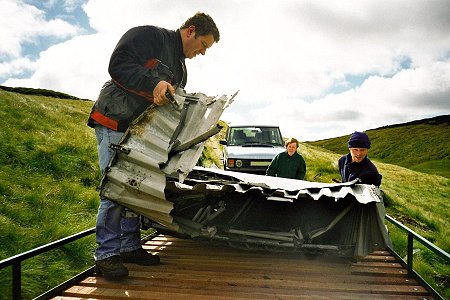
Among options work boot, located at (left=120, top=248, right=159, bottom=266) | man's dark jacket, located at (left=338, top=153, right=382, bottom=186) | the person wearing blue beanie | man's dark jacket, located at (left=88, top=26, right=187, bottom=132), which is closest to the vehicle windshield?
man's dark jacket, located at (left=338, top=153, right=382, bottom=186)

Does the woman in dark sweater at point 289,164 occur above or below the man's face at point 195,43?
below

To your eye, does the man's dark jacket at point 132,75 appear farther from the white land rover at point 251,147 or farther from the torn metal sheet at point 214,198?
the white land rover at point 251,147

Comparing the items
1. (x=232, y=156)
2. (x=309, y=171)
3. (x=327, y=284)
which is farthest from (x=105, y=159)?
(x=309, y=171)

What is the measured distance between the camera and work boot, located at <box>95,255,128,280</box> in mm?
3234

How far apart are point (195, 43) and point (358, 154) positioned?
2.56 metres

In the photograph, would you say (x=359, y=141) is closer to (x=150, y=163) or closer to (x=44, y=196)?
(x=150, y=163)

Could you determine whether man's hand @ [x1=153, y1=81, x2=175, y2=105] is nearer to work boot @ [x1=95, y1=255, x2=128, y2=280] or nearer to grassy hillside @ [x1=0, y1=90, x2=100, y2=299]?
work boot @ [x1=95, y1=255, x2=128, y2=280]

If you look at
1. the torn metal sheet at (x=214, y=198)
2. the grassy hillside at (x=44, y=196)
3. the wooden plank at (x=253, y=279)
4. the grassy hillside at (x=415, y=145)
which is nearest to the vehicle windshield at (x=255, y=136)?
the grassy hillside at (x=44, y=196)

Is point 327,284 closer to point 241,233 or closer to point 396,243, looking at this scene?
point 241,233

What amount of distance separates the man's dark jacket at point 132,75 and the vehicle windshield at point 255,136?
8.24m

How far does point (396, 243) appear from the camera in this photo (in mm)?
6922

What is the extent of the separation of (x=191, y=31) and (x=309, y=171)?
13182mm

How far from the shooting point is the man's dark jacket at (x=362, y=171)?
4.60 meters

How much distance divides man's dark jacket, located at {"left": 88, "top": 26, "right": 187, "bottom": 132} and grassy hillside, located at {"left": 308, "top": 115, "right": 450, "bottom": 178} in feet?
253
